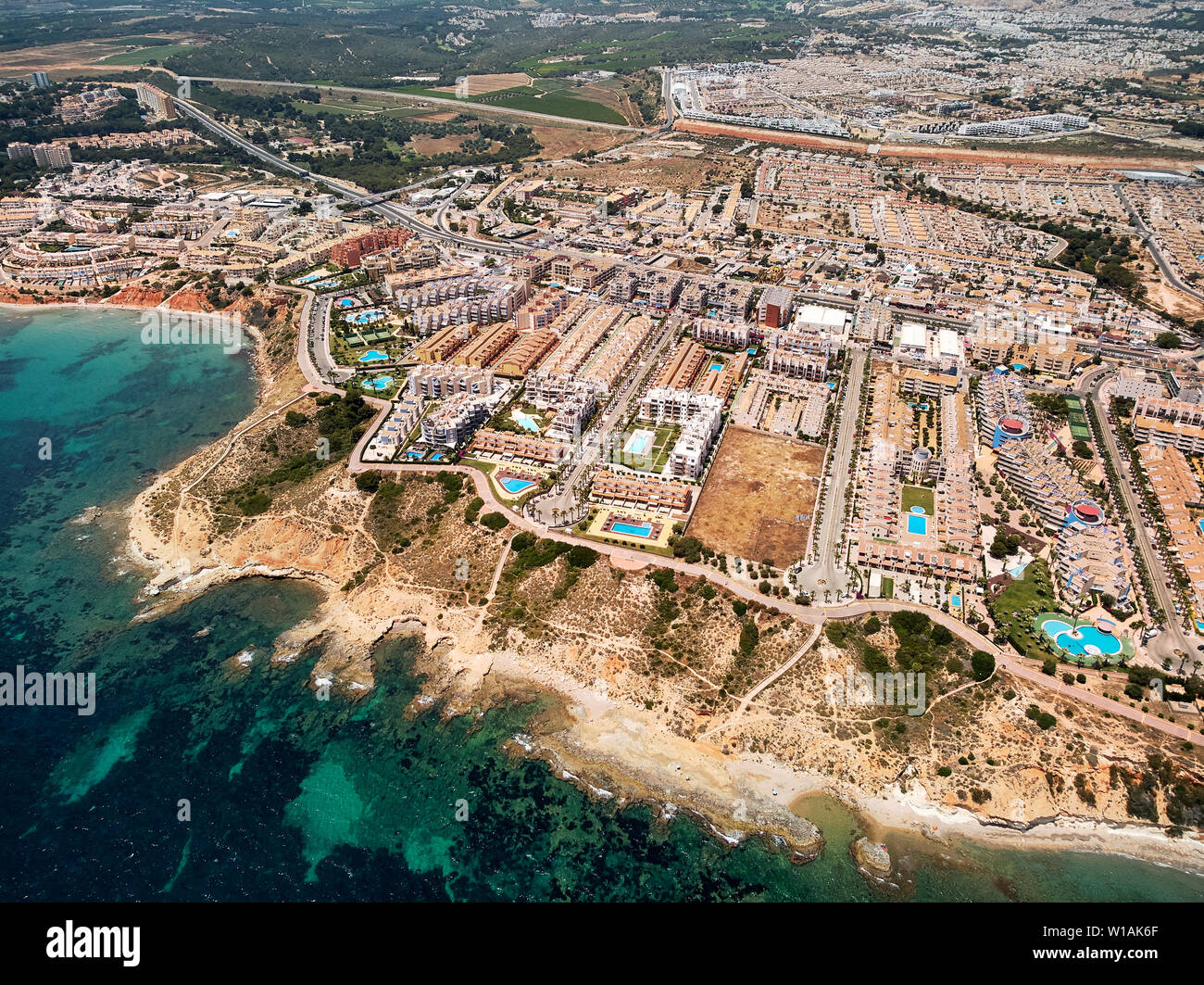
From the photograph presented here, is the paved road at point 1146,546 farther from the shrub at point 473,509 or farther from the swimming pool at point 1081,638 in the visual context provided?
the shrub at point 473,509

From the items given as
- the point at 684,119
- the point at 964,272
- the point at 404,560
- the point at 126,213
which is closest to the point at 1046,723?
the point at 404,560

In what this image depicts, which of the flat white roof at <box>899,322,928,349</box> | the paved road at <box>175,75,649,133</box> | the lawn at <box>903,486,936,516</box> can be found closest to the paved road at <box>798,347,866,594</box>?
the lawn at <box>903,486,936,516</box>

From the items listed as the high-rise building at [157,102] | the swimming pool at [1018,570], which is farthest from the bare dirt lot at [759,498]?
the high-rise building at [157,102]

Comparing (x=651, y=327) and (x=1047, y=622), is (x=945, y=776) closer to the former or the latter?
(x=1047, y=622)

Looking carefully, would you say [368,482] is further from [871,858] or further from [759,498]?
[871,858]

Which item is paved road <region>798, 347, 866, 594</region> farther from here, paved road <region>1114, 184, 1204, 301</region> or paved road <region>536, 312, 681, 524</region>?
paved road <region>1114, 184, 1204, 301</region>
